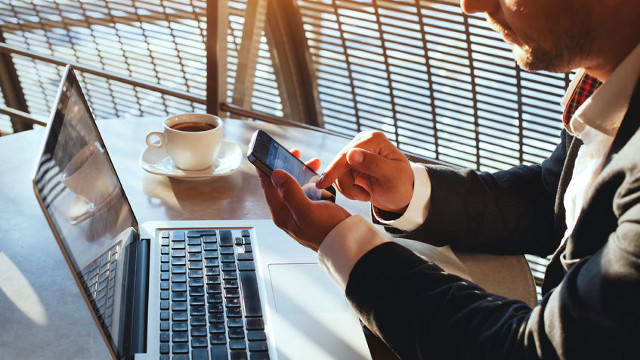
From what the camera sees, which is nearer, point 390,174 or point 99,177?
point 99,177

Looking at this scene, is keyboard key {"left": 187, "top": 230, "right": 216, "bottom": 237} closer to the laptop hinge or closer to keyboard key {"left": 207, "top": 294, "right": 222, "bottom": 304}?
the laptop hinge

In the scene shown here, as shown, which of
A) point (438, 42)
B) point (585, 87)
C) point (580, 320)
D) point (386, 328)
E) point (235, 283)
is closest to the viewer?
point (580, 320)

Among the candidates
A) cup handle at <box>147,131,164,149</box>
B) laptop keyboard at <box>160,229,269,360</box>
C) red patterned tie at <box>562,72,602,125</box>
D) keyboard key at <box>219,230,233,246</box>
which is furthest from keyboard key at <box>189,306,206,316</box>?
red patterned tie at <box>562,72,602,125</box>

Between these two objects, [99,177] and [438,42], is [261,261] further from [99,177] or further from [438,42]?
[438,42]

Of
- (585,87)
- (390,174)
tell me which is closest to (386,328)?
(390,174)

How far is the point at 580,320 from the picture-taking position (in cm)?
77

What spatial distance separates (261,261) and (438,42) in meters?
4.12

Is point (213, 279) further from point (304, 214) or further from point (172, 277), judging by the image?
point (304, 214)

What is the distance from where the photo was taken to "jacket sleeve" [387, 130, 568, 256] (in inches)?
50.2

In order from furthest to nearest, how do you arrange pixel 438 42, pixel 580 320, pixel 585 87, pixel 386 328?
pixel 438 42, pixel 585 87, pixel 386 328, pixel 580 320

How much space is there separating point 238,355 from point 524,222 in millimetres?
732

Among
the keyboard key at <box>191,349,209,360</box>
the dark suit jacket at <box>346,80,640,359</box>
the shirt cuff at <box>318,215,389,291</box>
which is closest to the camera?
the dark suit jacket at <box>346,80,640,359</box>

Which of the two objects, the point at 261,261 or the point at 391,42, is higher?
the point at 261,261

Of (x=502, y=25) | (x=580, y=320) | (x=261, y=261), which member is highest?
(x=502, y=25)
